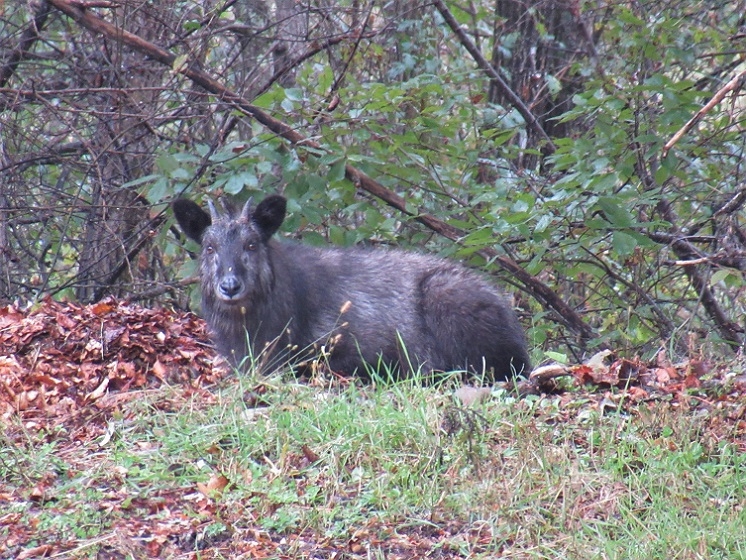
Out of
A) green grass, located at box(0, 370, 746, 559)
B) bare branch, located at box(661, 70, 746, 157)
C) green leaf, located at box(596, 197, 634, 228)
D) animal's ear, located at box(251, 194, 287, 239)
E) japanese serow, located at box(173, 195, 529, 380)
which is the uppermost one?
bare branch, located at box(661, 70, 746, 157)

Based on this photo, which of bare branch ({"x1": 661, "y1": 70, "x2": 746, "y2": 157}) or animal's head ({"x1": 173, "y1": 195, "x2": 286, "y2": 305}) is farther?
bare branch ({"x1": 661, "y1": 70, "x2": 746, "y2": 157})

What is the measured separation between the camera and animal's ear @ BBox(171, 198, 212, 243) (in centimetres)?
723

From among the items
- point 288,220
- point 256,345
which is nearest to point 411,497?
point 256,345

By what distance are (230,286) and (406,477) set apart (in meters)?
2.63

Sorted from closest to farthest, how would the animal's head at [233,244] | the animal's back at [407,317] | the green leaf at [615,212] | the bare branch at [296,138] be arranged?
the animal's head at [233,244], the green leaf at [615,212], the animal's back at [407,317], the bare branch at [296,138]

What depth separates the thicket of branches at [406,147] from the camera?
310 inches

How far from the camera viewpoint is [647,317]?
29.6 ft

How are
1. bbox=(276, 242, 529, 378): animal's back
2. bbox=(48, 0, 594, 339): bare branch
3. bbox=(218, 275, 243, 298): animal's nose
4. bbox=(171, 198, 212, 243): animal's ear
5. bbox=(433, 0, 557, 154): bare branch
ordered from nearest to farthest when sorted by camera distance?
1. bbox=(218, 275, 243, 298): animal's nose
2. bbox=(171, 198, 212, 243): animal's ear
3. bbox=(276, 242, 529, 378): animal's back
4. bbox=(48, 0, 594, 339): bare branch
5. bbox=(433, 0, 557, 154): bare branch

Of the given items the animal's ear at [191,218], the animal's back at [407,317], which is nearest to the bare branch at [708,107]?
the animal's back at [407,317]

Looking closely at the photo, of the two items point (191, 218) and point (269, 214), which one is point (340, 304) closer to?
point (269, 214)

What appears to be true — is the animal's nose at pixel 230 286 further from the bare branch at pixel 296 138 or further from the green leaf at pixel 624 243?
the green leaf at pixel 624 243

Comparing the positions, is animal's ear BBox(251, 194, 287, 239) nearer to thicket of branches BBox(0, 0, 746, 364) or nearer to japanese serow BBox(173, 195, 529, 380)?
japanese serow BBox(173, 195, 529, 380)

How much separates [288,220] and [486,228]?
5.60ft

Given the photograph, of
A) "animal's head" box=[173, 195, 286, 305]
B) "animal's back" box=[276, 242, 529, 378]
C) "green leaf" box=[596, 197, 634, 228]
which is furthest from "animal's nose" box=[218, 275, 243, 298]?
"green leaf" box=[596, 197, 634, 228]
